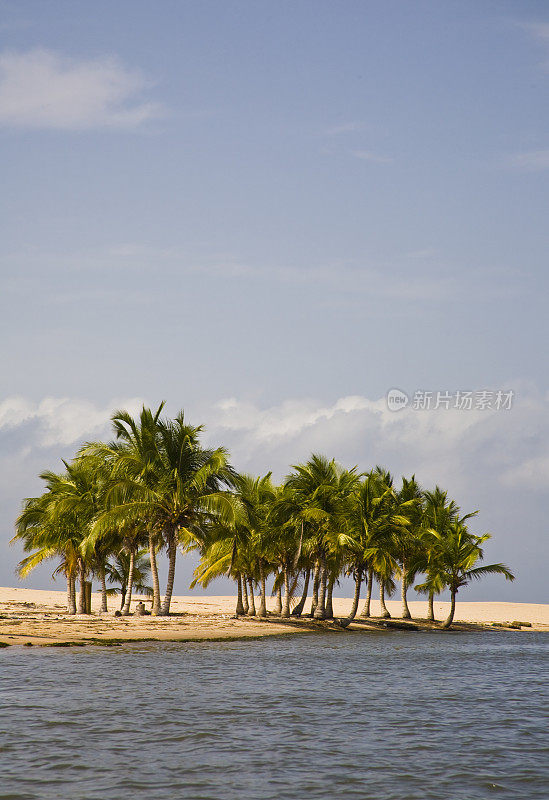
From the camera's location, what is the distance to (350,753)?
1191 cm

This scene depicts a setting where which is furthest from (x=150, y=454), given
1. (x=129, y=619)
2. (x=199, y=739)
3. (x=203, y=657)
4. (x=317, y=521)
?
(x=199, y=739)

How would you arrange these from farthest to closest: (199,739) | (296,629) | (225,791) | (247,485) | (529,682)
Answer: (247,485)
(296,629)
(529,682)
(199,739)
(225,791)

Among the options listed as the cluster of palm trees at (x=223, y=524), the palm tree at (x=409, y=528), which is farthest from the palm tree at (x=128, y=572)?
the palm tree at (x=409, y=528)

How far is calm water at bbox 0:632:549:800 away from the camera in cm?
998

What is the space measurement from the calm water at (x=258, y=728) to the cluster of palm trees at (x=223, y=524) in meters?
11.5

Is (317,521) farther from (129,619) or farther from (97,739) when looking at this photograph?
(97,739)

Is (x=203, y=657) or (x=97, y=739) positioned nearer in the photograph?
(x=97, y=739)

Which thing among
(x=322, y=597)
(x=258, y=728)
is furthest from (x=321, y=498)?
(x=258, y=728)

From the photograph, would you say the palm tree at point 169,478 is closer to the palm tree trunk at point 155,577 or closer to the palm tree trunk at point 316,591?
the palm tree trunk at point 155,577

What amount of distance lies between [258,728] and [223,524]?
78.2ft

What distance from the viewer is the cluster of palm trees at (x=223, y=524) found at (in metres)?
35.9

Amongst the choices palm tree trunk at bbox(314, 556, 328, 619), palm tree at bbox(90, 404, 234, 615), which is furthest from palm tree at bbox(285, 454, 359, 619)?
palm tree at bbox(90, 404, 234, 615)

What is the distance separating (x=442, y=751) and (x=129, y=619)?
24572 mm

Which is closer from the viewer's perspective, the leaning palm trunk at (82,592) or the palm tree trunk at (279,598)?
the leaning palm trunk at (82,592)
